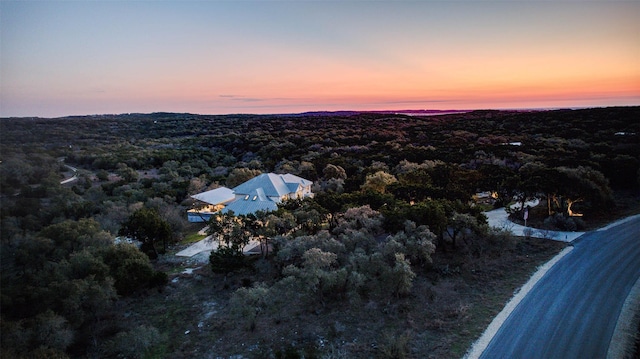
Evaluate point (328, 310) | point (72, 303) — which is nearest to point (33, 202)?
point (72, 303)

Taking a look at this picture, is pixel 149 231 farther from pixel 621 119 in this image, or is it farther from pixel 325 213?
pixel 621 119

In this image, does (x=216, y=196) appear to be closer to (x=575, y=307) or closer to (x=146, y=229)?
(x=146, y=229)

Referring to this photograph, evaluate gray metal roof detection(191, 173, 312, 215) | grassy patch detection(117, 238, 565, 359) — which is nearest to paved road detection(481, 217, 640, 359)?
grassy patch detection(117, 238, 565, 359)

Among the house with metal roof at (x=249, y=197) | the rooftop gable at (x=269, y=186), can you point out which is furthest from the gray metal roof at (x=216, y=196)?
the rooftop gable at (x=269, y=186)

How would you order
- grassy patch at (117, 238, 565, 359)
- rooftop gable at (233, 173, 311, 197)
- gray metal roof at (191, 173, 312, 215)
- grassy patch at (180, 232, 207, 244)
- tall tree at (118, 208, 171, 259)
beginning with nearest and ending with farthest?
grassy patch at (117, 238, 565, 359), tall tree at (118, 208, 171, 259), grassy patch at (180, 232, 207, 244), gray metal roof at (191, 173, 312, 215), rooftop gable at (233, 173, 311, 197)

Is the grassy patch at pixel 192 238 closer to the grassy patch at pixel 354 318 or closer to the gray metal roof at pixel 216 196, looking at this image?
the gray metal roof at pixel 216 196

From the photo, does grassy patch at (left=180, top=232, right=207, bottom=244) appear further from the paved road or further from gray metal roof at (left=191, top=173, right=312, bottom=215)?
the paved road

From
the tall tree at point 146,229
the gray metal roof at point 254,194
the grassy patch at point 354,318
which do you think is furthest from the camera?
the gray metal roof at point 254,194
